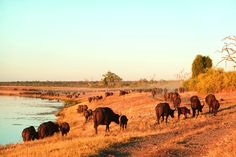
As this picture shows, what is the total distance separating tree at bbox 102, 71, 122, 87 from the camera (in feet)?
543

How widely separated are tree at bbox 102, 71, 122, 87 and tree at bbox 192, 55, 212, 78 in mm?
87860

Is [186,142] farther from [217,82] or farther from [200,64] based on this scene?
[200,64]

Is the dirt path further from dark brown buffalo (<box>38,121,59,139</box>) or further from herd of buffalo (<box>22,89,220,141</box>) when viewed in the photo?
dark brown buffalo (<box>38,121,59,139</box>)

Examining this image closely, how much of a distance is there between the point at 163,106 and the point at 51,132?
28.8 ft

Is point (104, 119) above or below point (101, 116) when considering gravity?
below

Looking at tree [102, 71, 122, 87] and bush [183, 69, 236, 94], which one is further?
tree [102, 71, 122, 87]

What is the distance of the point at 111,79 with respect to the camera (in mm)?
168375

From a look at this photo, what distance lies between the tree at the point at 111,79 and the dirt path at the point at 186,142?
137 meters

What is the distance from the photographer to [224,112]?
115 feet

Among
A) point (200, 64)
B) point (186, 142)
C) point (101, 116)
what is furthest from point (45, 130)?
point (200, 64)

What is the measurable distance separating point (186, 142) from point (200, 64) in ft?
189

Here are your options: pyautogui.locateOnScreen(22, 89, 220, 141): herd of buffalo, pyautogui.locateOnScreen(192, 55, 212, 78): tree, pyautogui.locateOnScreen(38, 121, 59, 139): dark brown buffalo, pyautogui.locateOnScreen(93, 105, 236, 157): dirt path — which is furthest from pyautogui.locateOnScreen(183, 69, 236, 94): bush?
pyautogui.locateOnScreen(38, 121, 59, 139): dark brown buffalo

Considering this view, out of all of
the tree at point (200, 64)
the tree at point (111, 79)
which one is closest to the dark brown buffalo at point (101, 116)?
the tree at point (200, 64)

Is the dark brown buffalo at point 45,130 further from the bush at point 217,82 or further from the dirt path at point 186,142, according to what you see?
the bush at point 217,82
